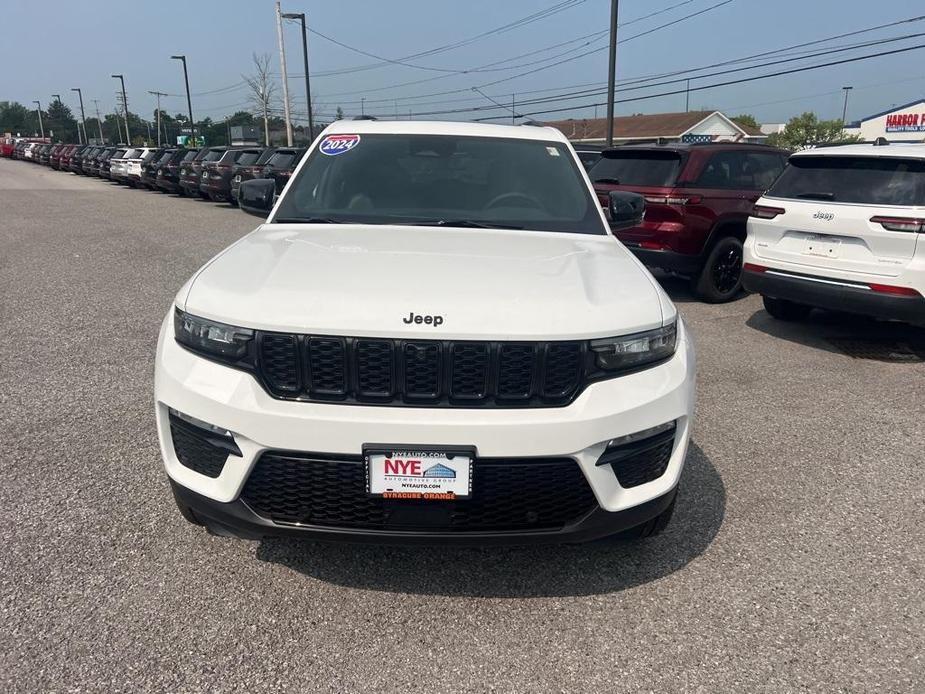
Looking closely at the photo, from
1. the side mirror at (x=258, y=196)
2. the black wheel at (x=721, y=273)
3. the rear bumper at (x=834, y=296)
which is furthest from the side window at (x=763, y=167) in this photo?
the side mirror at (x=258, y=196)

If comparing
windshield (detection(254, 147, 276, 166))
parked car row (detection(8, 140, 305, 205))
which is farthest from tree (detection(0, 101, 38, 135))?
windshield (detection(254, 147, 276, 166))

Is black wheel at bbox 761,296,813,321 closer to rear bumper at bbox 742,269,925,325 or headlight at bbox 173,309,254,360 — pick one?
rear bumper at bbox 742,269,925,325


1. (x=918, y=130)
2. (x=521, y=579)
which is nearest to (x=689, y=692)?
(x=521, y=579)

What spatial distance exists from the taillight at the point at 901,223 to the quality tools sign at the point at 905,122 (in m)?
52.2

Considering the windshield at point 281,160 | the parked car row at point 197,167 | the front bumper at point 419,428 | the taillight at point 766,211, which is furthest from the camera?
the parked car row at point 197,167

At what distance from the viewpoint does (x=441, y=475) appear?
2279mm

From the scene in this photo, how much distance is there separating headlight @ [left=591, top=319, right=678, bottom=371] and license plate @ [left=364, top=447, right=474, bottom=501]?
563 millimetres

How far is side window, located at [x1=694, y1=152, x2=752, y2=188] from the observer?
316 inches

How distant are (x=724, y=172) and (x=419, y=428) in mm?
7141

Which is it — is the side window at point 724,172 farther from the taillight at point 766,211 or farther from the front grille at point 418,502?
the front grille at point 418,502

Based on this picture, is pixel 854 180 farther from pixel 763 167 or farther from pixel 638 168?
pixel 763 167

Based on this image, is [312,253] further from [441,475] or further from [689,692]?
[689,692]

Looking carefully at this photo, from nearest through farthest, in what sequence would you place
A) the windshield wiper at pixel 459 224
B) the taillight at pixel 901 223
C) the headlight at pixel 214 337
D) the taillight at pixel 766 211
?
the headlight at pixel 214 337 < the windshield wiper at pixel 459 224 < the taillight at pixel 901 223 < the taillight at pixel 766 211

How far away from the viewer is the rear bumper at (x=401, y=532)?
7.75 ft
